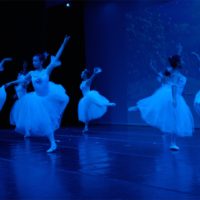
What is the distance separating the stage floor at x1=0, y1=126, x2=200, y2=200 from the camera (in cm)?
329

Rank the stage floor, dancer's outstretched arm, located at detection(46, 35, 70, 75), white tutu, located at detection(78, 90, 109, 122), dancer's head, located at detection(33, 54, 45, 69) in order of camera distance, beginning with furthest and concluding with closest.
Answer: white tutu, located at detection(78, 90, 109, 122) → dancer's head, located at detection(33, 54, 45, 69) → dancer's outstretched arm, located at detection(46, 35, 70, 75) → the stage floor

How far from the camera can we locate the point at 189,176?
388 cm

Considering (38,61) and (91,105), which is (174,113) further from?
(91,105)

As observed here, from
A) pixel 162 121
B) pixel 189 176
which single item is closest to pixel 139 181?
pixel 189 176

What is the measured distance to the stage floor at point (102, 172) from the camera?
10.8ft

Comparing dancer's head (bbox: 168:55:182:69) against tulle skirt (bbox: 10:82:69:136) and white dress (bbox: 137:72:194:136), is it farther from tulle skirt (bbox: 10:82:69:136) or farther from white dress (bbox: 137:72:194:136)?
tulle skirt (bbox: 10:82:69:136)

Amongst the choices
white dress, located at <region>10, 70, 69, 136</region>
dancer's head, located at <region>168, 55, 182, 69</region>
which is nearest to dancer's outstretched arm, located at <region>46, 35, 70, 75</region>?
white dress, located at <region>10, 70, 69, 136</region>

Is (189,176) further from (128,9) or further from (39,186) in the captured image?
(128,9)

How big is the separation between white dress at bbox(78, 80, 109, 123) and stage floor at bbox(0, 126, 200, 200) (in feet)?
12.8

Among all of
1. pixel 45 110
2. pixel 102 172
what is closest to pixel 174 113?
pixel 45 110

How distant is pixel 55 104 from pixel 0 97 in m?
2.18

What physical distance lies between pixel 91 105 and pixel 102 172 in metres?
6.53

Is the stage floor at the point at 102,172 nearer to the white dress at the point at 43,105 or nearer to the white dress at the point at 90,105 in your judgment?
the white dress at the point at 43,105

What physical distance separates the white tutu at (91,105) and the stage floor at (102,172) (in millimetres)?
3911
